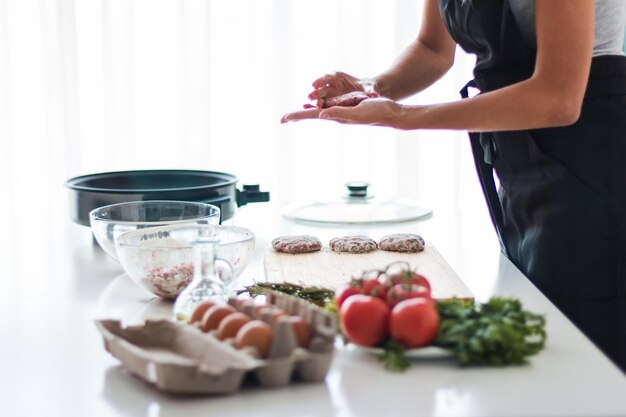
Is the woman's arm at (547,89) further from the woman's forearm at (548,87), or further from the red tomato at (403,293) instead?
the red tomato at (403,293)

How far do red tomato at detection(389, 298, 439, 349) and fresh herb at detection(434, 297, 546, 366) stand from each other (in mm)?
25

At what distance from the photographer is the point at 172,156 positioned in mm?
3557

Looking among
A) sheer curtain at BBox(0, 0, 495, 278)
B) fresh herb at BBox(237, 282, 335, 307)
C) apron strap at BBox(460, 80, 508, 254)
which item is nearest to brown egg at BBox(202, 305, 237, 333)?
fresh herb at BBox(237, 282, 335, 307)

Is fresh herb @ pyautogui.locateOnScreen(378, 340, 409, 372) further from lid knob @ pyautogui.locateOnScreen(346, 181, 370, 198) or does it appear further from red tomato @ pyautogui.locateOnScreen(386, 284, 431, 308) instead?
lid knob @ pyautogui.locateOnScreen(346, 181, 370, 198)

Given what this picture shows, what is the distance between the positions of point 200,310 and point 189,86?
7.88ft

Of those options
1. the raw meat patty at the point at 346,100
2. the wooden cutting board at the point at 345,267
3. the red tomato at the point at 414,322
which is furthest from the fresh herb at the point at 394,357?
the raw meat patty at the point at 346,100

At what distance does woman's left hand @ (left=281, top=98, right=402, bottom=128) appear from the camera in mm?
1697

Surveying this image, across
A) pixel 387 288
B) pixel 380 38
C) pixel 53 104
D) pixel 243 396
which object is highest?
pixel 380 38

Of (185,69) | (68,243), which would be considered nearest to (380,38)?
(185,69)

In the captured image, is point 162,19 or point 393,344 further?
point 162,19

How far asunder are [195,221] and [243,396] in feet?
2.09

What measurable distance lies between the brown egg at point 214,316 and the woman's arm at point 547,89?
63 cm

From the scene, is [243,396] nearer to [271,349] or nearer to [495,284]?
[271,349]

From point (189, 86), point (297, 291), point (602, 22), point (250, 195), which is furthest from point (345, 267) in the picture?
point (189, 86)
